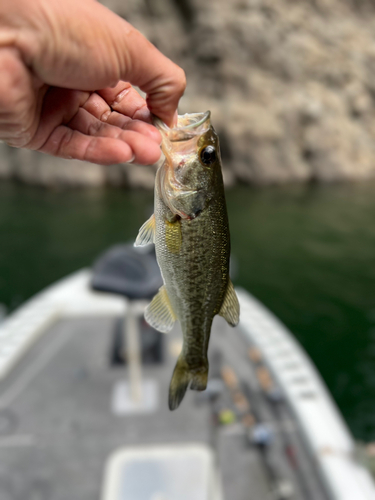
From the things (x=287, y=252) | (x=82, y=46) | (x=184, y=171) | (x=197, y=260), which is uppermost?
(x=82, y=46)

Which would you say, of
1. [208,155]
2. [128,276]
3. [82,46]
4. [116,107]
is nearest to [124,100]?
[116,107]

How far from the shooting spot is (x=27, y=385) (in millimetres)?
4953

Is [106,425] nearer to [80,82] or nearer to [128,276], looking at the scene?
[128,276]

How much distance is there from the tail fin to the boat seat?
183 cm

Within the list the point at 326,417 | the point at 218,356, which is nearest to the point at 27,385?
the point at 218,356

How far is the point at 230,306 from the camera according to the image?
5.71 ft

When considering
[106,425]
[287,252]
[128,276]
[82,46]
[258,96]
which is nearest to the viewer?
[82,46]

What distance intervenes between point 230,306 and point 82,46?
3.66ft

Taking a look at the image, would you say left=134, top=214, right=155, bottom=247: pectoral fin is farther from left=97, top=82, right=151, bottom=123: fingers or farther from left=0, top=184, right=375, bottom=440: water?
left=0, top=184, right=375, bottom=440: water

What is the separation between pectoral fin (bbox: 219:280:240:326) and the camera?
171cm

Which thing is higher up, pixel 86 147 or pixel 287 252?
pixel 86 147

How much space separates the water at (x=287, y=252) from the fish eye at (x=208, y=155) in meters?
5.98

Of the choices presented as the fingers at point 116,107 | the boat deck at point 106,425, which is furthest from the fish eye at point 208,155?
the boat deck at point 106,425

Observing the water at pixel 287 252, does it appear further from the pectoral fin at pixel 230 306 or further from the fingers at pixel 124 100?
the fingers at pixel 124 100
